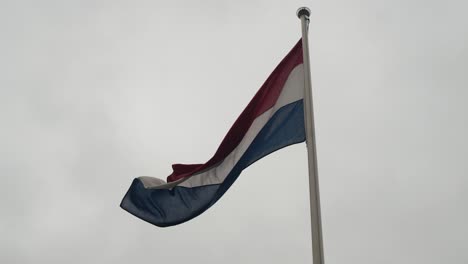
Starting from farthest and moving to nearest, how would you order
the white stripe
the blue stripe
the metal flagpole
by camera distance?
the white stripe < the blue stripe < the metal flagpole

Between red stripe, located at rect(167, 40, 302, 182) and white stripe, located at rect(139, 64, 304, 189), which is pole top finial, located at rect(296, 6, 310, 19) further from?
white stripe, located at rect(139, 64, 304, 189)

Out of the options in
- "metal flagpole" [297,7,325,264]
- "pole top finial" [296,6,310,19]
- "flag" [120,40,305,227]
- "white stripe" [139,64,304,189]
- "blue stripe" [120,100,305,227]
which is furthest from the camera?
"pole top finial" [296,6,310,19]

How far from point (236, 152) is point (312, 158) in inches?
111

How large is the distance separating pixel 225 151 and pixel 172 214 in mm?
2026

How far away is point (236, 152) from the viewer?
11953 mm

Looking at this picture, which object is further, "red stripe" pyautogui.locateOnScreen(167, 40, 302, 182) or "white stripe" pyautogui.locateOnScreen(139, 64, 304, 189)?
"red stripe" pyautogui.locateOnScreen(167, 40, 302, 182)

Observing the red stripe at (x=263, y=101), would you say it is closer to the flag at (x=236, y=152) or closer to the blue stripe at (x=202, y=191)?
the flag at (x=236, y=152)

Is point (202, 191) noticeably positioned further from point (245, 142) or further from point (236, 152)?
point (245, 142)

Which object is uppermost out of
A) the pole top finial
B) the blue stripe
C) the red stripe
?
the pole top finial

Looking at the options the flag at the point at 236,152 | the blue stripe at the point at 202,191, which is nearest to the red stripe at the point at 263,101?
the flag at the point at 236,152

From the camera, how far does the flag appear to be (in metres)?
11.5

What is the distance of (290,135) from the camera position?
11242 mm

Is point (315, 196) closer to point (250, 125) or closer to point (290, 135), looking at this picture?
point (290, 135)

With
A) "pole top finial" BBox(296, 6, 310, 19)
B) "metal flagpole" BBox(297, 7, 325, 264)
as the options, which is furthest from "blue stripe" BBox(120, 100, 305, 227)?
"pole top finial" BBox(296, 6, 310, 19)
